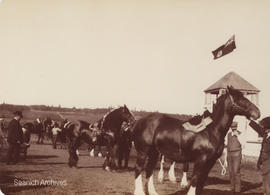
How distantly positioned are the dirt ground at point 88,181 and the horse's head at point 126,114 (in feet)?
2.51

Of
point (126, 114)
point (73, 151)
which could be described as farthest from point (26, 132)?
point (126, 114)

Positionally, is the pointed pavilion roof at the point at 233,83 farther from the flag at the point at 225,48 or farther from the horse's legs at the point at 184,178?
the horse's legs at the point at 184,178

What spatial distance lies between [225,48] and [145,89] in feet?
3.98

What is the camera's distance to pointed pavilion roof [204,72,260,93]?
15.6 feet

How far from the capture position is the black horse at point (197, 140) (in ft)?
14.5

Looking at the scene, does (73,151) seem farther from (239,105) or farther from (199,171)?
(239,105)

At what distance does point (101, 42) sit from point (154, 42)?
0.80 m

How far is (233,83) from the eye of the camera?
4754mm

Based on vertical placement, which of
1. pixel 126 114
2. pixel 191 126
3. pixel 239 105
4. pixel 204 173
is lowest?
pixel 204 173

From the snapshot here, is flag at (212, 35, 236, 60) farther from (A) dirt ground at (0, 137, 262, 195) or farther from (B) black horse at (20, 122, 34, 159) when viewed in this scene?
(B) black horse at (20, 122, 34, 159)

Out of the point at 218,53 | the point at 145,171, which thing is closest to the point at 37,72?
the point at 145,171

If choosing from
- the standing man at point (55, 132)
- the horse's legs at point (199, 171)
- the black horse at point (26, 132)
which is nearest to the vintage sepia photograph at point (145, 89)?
the horse's legs at point (199, 171)

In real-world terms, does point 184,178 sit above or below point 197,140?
below

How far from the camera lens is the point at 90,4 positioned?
566 cm
